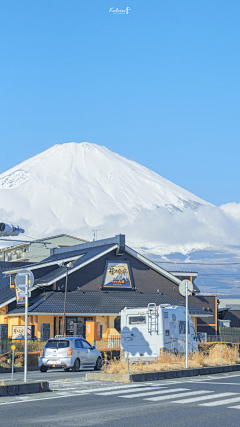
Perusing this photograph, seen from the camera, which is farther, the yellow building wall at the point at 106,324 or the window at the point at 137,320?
the yellow building wall at the point at 106,324

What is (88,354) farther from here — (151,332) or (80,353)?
(151,332)

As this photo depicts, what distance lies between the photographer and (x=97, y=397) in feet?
46.8

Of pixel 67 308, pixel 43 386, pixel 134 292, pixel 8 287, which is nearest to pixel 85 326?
pixel 67 308

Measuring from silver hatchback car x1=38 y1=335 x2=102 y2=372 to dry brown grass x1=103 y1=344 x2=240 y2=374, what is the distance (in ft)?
8.40

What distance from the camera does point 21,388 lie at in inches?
593

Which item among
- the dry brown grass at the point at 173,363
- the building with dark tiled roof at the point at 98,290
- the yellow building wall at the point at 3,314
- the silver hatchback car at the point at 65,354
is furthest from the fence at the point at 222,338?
the silver hatchback car at the point at 65,354

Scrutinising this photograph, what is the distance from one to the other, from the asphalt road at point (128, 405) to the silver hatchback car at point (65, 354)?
5.90 meters

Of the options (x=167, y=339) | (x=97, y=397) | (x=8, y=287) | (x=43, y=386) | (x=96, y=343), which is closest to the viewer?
(x=97, y=397)

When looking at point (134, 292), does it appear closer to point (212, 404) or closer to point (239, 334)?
point (239, 334)

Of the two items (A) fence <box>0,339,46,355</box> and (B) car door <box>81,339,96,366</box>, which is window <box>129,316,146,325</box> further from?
(A) fence <box>0,339,46,355</box>

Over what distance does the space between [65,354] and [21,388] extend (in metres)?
8.59

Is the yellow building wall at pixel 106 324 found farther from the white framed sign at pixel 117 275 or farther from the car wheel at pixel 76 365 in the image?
the car wheel at pixel 76 365

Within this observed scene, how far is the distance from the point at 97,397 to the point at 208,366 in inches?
326

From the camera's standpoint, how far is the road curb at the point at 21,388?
14.7 metres
